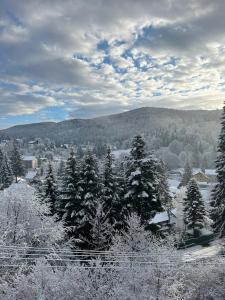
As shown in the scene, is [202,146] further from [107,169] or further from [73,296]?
[73,296]

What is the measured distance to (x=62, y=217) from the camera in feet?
95.9

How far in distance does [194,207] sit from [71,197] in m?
21.7

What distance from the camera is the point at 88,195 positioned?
28.9 metres

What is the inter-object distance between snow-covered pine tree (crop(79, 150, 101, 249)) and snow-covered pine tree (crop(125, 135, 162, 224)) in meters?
3.23

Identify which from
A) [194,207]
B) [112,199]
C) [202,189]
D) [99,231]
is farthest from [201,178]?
[99,231]

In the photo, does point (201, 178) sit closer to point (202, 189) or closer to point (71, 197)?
point (202, 189)

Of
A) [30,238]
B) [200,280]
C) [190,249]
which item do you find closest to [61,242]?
[30,238]

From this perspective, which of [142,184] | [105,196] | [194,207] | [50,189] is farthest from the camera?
[194,207]

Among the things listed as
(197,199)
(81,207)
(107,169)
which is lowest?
(197,199)

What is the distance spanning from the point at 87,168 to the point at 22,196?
6359 millimetres

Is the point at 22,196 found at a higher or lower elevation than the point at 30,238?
higher

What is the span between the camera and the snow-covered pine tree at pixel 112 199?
97.9 ft

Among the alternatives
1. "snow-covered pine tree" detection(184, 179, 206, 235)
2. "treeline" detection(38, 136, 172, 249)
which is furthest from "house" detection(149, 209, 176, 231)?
"treeline" detection(38, 136, 172, 249)

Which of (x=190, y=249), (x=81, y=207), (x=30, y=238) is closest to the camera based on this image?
(x=30, y=238)
